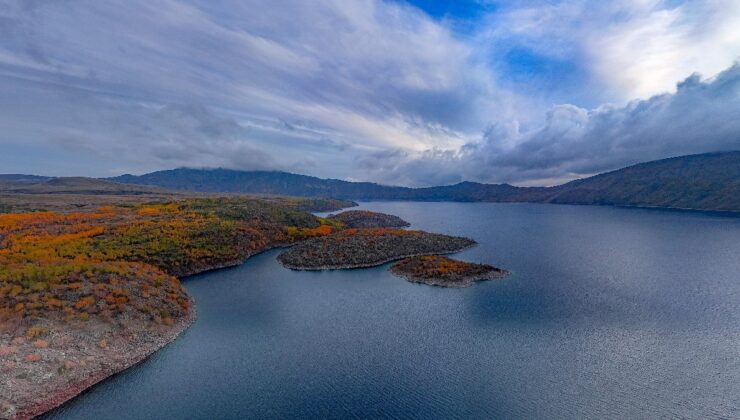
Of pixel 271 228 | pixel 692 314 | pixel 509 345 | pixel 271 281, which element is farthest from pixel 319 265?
pixel 692 314

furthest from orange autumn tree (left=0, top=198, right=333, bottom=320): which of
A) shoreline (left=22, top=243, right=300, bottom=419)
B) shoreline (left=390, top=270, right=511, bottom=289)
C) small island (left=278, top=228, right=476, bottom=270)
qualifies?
shoreline (left=390, top=270, right=511, bottom=289)

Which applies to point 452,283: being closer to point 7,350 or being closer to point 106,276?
point 106,276

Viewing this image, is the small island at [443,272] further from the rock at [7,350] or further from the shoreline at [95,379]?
the rock at [7,350]

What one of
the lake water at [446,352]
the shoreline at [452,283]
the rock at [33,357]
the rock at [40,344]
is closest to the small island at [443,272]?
the shoreline at [452,283]

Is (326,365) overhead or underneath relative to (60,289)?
underneath

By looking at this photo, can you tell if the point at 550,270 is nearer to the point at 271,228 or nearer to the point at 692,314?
the point at 692,314

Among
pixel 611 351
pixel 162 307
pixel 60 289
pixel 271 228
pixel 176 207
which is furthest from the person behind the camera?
pixel 176 207
